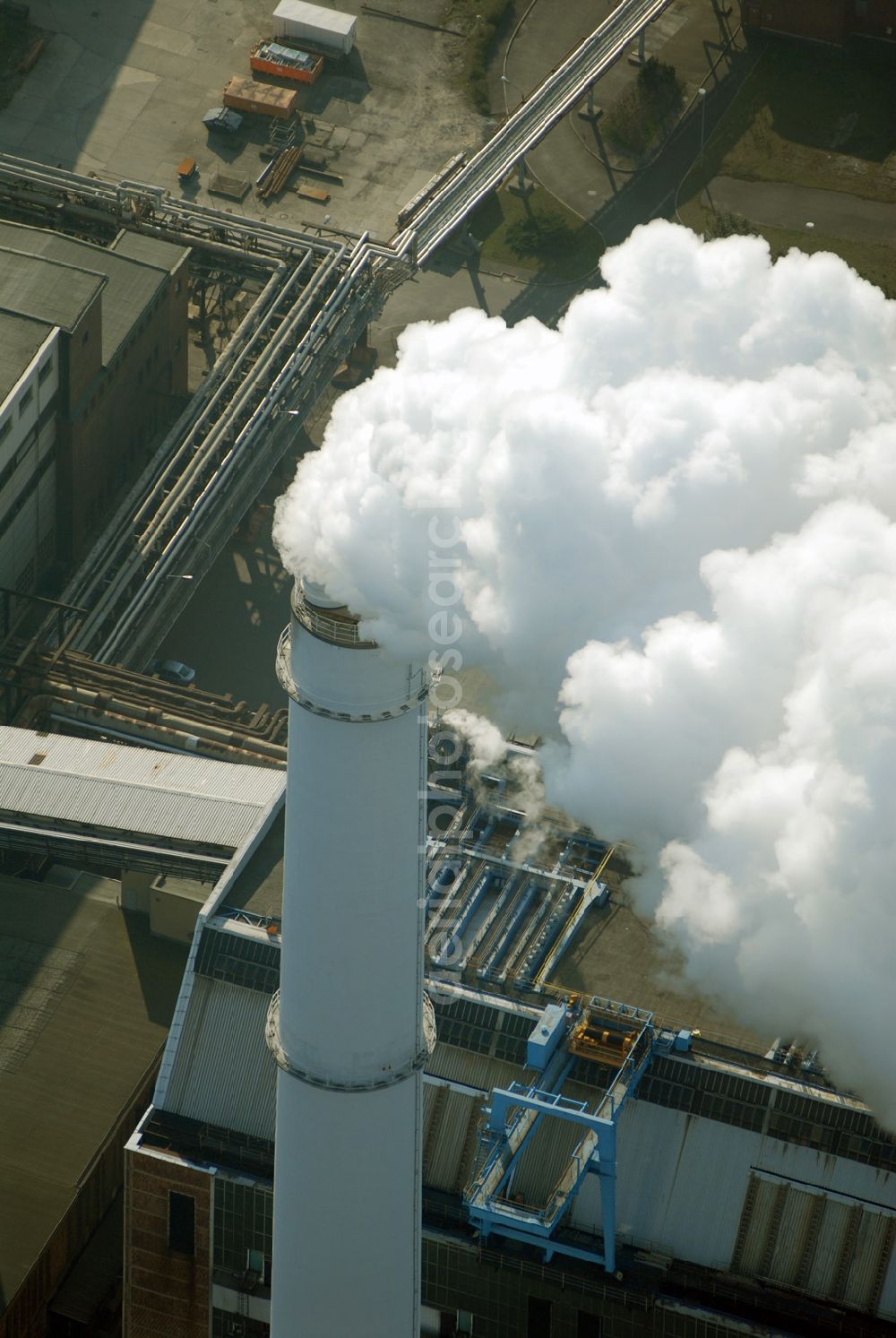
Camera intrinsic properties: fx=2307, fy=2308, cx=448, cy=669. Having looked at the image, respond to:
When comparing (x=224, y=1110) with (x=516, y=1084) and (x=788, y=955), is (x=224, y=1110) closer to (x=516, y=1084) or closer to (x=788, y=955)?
(x=516, y=1084)

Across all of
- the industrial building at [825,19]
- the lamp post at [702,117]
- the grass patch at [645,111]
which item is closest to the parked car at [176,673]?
the grass patch at [645,111]

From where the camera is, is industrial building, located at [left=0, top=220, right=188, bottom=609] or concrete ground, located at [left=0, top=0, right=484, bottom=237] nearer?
industrial building, located at [left=0, top=220, right=188, bottom=609]

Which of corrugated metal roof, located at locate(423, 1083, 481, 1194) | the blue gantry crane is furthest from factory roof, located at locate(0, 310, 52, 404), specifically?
the blue gantry crane

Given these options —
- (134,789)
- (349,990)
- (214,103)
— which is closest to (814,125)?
(214,103)

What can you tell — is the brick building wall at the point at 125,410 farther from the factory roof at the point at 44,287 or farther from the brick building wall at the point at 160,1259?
the brick building wall at the point at 160,1259

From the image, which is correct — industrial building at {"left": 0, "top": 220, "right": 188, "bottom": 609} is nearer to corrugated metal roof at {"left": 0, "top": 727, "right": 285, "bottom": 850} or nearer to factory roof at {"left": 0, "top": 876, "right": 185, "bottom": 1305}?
corrugated metal roof at {"left": 0, "top": 727, "right": 285, "bottom": 850}

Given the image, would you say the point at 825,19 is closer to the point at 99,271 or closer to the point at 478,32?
the point at 478,32

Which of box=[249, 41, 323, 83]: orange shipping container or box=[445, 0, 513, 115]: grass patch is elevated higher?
box=[445, 0, 513, 115]: grass patch
